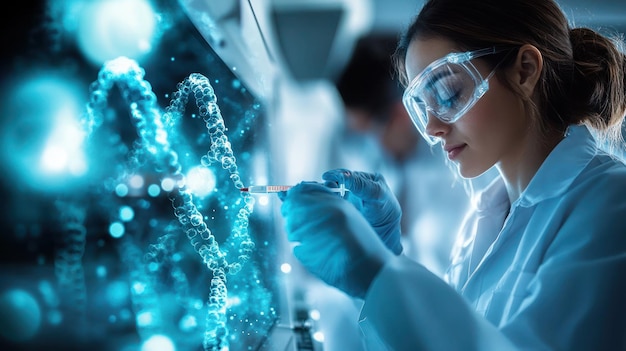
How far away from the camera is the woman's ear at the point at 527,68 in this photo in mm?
803

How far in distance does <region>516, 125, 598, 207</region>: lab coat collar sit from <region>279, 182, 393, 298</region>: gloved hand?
1.28 feet

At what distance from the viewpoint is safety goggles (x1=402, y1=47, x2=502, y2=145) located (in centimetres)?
80

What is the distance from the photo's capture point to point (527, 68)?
823 millimetres

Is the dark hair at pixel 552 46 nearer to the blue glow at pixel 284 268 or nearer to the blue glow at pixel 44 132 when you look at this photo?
the blue glow at pixel 284 268

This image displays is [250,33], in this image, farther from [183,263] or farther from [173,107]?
[183,263]

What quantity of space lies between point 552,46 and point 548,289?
1.78 ft

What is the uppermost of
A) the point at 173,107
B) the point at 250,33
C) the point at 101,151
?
the point at 250,33

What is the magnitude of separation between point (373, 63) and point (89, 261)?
6.33 feet

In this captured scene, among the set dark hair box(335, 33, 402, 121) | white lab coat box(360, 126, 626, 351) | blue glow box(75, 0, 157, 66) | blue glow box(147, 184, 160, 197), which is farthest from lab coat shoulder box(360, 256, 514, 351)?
dark hair box(335, 33, 402, 121)

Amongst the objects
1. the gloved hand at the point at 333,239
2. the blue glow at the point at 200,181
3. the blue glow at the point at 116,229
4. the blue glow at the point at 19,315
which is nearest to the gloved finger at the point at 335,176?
the gloved hand at the point at 333,239

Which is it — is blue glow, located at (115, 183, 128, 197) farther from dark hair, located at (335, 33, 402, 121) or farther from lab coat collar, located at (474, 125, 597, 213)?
dark hair, located at (335, 33, 402, 121)

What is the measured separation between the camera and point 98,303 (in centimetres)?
35

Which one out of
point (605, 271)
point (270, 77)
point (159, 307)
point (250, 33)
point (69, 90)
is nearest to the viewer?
point (69, 90)

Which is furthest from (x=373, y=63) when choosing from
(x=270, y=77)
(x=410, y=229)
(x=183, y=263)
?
(x=183, y=263)
